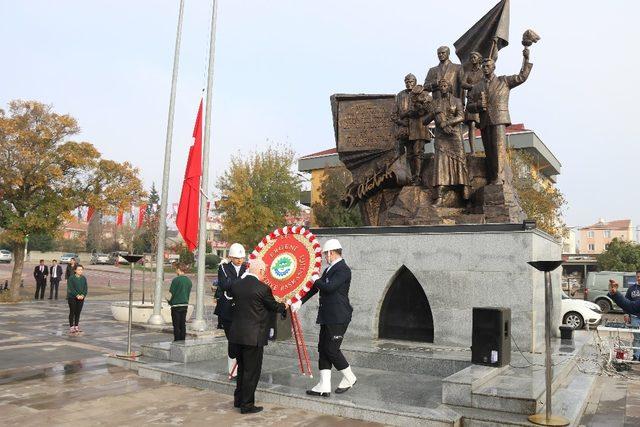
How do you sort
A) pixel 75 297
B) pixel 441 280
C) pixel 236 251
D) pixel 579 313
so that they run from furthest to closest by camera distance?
pixel 579 313 < pixel 75 297 < pixel 441 280 < pixel 236 251

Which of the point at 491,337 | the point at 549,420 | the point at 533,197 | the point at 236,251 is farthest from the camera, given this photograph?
the point at 533,197

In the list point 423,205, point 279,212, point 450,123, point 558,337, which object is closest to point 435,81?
point 450,123

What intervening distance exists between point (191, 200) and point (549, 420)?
10379 mm

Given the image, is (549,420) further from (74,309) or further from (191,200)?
(74,309)

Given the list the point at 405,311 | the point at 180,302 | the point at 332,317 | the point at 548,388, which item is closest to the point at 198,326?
the point at 180,302

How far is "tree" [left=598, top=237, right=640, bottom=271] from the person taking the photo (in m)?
48.2

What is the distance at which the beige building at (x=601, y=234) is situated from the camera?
314 ft

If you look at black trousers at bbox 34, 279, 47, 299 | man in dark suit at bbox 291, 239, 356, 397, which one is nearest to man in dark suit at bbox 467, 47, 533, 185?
man in dark suit at bbox 291, 239, 356, 397

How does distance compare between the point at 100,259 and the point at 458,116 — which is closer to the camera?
the point at 458,116

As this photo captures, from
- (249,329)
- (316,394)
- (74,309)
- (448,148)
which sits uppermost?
(448,148)

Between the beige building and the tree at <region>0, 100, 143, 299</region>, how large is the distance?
307 feet

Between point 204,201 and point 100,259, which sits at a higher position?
point 204,201

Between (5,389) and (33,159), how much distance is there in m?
15.3

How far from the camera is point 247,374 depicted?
6293 mm
